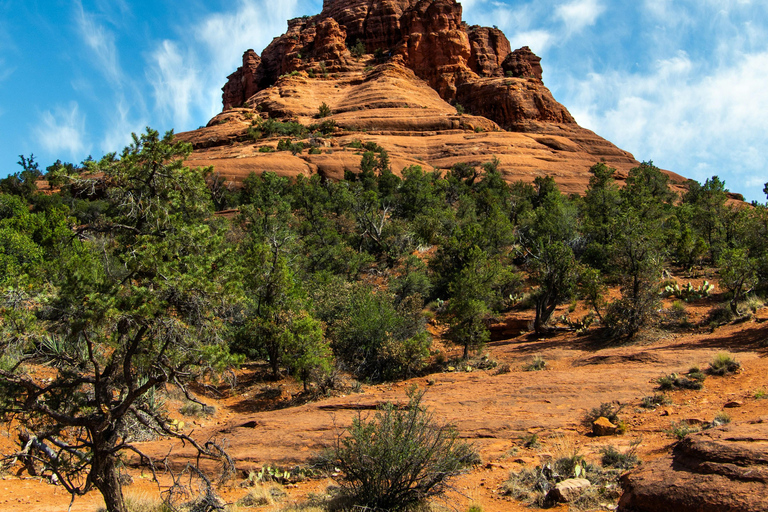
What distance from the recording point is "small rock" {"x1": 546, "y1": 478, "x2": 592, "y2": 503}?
6965 millimetres

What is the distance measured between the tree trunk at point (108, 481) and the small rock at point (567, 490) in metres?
6.18

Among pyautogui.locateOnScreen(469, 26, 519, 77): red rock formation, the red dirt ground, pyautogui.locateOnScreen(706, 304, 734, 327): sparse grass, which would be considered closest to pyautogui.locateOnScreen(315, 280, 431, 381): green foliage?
the red dirt ground

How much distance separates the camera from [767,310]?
16875 mm

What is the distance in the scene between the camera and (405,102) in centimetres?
6619

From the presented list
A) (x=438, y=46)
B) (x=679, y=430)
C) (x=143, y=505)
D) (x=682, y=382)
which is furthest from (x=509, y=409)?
(x=438, y=46)

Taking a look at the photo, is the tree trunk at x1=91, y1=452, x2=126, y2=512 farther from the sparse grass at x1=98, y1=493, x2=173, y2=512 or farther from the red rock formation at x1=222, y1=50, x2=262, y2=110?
the red rock formation at x1=222, y1=50, x2=262, y2=110

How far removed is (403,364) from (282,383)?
4.34m

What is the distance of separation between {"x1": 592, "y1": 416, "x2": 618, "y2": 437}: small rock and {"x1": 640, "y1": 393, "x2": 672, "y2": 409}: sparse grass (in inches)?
53.4

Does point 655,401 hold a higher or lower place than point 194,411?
higher

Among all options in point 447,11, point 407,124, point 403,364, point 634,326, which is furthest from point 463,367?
point 447,11

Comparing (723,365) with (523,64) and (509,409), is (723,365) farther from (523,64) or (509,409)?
(523,64)

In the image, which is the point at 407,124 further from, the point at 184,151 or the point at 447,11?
the point at 184,151

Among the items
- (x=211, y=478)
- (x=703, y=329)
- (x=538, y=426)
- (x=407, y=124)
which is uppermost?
(x=407, y=124)

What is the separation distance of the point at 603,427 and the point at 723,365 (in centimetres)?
439
